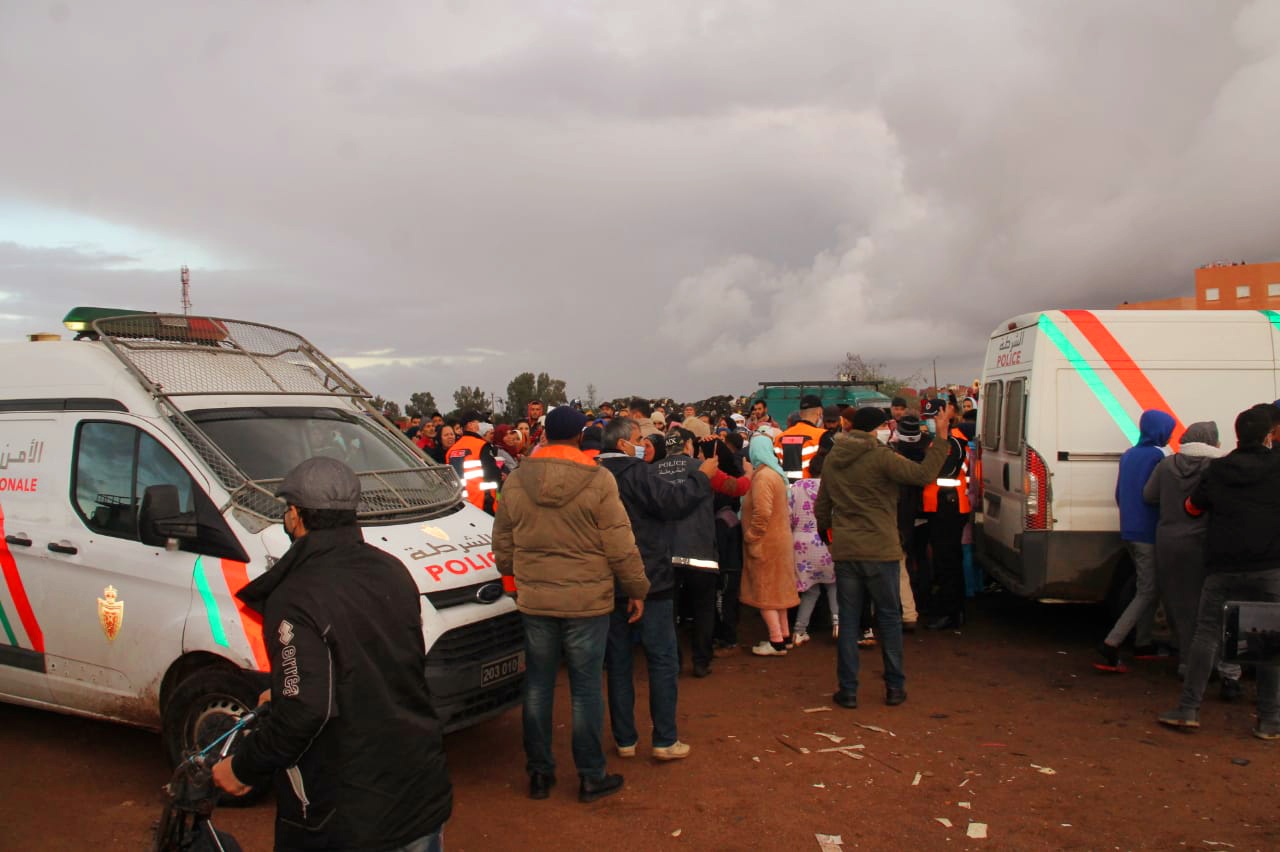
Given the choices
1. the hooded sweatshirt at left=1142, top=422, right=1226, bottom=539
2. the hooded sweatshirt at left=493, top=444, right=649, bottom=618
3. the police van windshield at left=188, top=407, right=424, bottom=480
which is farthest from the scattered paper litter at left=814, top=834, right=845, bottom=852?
the hooded sweatshirt at left=1142, top=422, right=1226, bottom=539

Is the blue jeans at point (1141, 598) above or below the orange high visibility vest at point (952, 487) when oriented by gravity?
below

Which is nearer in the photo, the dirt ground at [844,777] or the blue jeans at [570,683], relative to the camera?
the dirt ground at [844,777]

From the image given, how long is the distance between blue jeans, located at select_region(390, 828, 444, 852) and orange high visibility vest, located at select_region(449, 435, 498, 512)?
5.64 m

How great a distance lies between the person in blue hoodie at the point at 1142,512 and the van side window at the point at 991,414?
1.59 meters

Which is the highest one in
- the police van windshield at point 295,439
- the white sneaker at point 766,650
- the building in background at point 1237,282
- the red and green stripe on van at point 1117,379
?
the building in background at point 1237,282

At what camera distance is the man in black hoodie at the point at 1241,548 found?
5582 mm

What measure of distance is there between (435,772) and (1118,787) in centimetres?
398

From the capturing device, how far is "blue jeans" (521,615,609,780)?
15.8 ft

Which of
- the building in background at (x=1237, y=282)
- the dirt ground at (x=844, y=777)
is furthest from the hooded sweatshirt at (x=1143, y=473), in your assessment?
the building in background at (x=1237, y=282)

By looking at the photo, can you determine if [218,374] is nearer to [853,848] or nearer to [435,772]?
[435,772]

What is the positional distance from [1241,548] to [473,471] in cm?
591

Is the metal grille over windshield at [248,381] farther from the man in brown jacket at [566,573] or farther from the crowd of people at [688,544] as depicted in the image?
the man in brown jacket at [566,573]

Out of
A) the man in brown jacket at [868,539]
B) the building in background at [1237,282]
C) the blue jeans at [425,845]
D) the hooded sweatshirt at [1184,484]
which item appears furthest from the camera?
the building in background at [1237,282]

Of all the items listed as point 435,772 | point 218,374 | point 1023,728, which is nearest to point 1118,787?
point 1023,728
